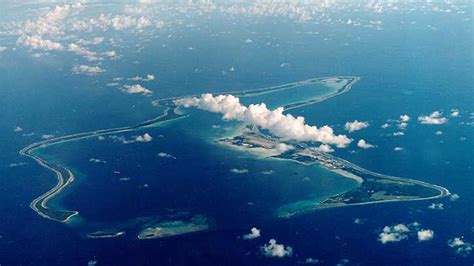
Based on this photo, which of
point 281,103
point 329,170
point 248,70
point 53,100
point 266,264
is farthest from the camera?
point 248,70

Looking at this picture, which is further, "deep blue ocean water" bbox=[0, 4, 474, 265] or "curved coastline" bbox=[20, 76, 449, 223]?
"curved coastline" bbox=[20, 76, 449, 223]

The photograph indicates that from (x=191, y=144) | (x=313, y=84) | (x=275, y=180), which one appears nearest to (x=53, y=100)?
(x=191, y=144)

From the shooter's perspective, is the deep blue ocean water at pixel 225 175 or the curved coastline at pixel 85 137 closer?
the deep blue ocean water at pixel 225 175

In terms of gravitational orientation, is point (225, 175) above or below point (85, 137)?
below

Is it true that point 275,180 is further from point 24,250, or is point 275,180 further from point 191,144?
point 24,250

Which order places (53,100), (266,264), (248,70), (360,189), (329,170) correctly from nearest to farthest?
(266,264) → (360,189) → (329,170) → (53,100) → (248,70)

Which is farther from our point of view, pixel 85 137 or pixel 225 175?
pixel 85 137

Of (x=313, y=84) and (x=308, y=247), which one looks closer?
(x=308, y=247)
